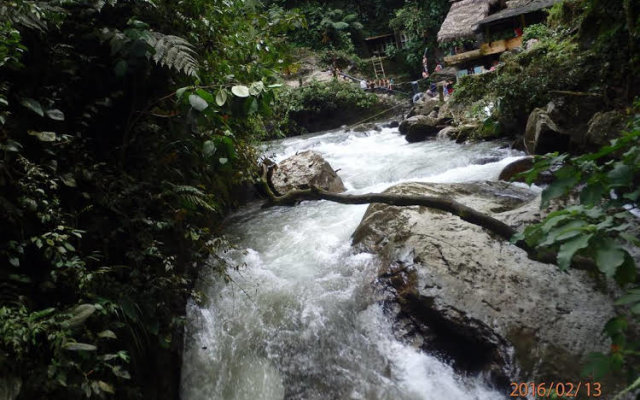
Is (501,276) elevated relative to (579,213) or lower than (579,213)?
lower

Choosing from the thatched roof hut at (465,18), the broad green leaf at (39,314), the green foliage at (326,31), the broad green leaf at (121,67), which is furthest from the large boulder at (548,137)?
the green foliage at (326,31)

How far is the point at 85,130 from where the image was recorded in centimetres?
247

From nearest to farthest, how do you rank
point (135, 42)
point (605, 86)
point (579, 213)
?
1. point (579, 213)
2. point (135, 42)
3. point (605, 86)

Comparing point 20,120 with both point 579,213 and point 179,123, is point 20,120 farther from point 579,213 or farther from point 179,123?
point 579,213

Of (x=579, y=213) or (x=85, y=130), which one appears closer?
(x=579, y=213)

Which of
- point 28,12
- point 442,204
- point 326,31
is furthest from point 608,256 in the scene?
point 326,31

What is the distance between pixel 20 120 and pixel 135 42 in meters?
0.81

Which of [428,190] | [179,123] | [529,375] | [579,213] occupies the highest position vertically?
[179,123]

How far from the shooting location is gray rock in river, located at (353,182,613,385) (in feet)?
8.74

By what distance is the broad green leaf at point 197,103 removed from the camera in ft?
6.75

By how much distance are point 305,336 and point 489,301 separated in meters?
1.67

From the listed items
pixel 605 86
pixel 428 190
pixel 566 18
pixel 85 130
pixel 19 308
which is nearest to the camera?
pixel 19 308

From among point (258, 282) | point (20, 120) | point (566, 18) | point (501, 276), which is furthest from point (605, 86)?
point (20, 120)

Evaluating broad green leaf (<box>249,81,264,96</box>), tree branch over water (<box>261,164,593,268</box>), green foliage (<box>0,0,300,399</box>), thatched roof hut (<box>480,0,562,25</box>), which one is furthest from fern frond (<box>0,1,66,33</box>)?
thatched roof hut (<box>480,0,562,25</box>)
